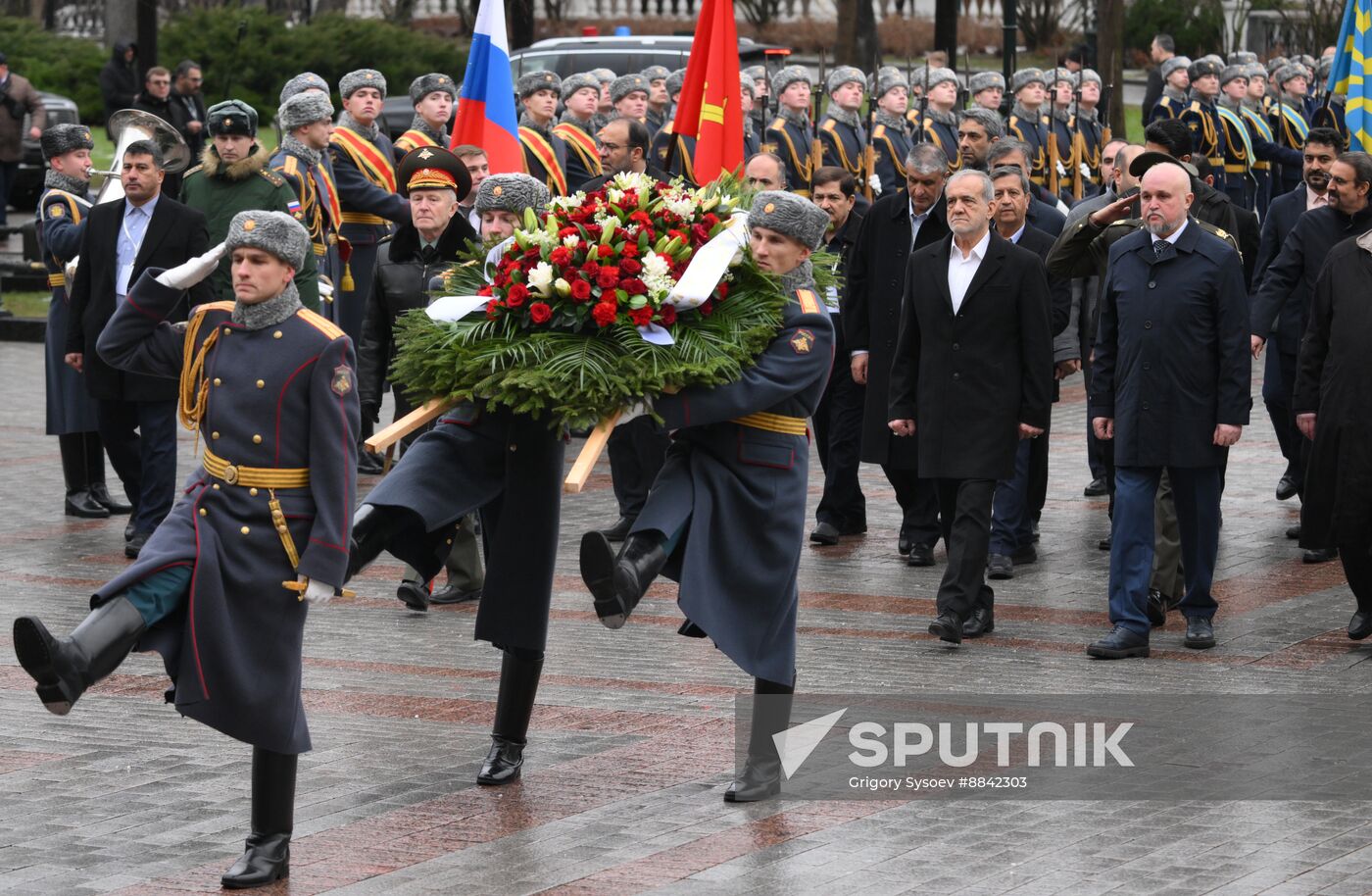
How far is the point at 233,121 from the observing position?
11766mm

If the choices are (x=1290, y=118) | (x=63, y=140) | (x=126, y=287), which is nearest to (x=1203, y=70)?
(x=1290, y=118)

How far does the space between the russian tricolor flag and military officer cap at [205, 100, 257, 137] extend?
1.15 m

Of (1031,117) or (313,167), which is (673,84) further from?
(313,167)

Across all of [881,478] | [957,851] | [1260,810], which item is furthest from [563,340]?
[881,478]

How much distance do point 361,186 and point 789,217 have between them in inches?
311

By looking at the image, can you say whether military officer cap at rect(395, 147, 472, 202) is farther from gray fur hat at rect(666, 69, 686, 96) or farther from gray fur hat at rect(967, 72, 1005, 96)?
gray fur hat at rect(967, 72, 1005, 96)

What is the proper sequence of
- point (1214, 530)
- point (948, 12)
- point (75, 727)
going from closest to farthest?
point (75, 727)
point (1214, 530)
point (948, 12)

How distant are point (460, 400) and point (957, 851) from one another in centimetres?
210

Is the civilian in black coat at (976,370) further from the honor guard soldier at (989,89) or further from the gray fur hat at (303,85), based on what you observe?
the honor guard soldier at (989,89)

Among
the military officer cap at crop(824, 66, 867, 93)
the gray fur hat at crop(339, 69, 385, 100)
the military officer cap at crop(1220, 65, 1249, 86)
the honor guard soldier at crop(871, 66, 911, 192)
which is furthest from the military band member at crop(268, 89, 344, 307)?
the military officer cap at crop(1220, 65, 1249, 86)

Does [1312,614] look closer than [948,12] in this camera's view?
Yes

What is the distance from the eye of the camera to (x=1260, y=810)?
6.65 metres

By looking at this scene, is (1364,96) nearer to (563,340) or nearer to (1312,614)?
(1312,614)

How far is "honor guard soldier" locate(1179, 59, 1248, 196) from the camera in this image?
79.2ft
